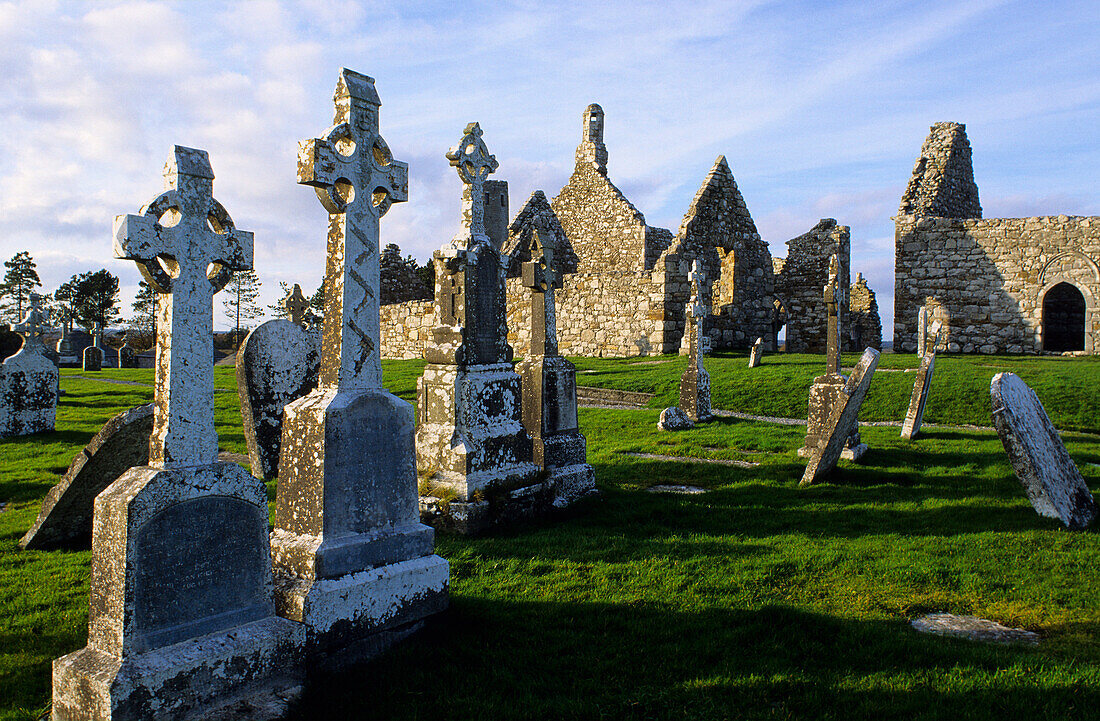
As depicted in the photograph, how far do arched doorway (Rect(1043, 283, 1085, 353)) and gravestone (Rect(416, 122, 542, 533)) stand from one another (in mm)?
23529

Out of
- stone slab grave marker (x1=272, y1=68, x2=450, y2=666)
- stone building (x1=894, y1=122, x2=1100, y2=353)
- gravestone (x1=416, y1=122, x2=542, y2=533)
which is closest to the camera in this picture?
stone slab grave marker (x1=272, y1=68, x2=450, y2=666)

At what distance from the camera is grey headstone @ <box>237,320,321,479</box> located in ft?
24.8

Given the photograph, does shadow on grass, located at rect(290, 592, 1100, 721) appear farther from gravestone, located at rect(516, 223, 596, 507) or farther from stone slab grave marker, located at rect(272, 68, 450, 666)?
gravestone, located at rect(516, 223, 596, 507)

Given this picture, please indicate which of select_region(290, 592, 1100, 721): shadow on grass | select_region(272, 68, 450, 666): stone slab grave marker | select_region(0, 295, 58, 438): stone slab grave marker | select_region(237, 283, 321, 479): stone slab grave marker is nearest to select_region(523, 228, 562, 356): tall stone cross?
select_region(237, 283, 321, 479): stone slab grave marker

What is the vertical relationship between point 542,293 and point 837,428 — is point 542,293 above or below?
above

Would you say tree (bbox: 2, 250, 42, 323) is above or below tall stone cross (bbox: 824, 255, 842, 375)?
above

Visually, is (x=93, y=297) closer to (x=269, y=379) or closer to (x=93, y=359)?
(x=93, y=359)

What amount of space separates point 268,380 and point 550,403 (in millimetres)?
3315

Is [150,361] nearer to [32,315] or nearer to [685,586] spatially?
[32,315]

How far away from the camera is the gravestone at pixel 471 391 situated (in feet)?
18.7

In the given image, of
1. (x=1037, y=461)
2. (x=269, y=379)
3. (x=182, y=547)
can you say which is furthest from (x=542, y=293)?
(x=182, y=547)

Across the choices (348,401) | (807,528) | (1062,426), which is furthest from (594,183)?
(348,401)

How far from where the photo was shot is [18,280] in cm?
5894

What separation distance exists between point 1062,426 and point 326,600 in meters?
10.9
